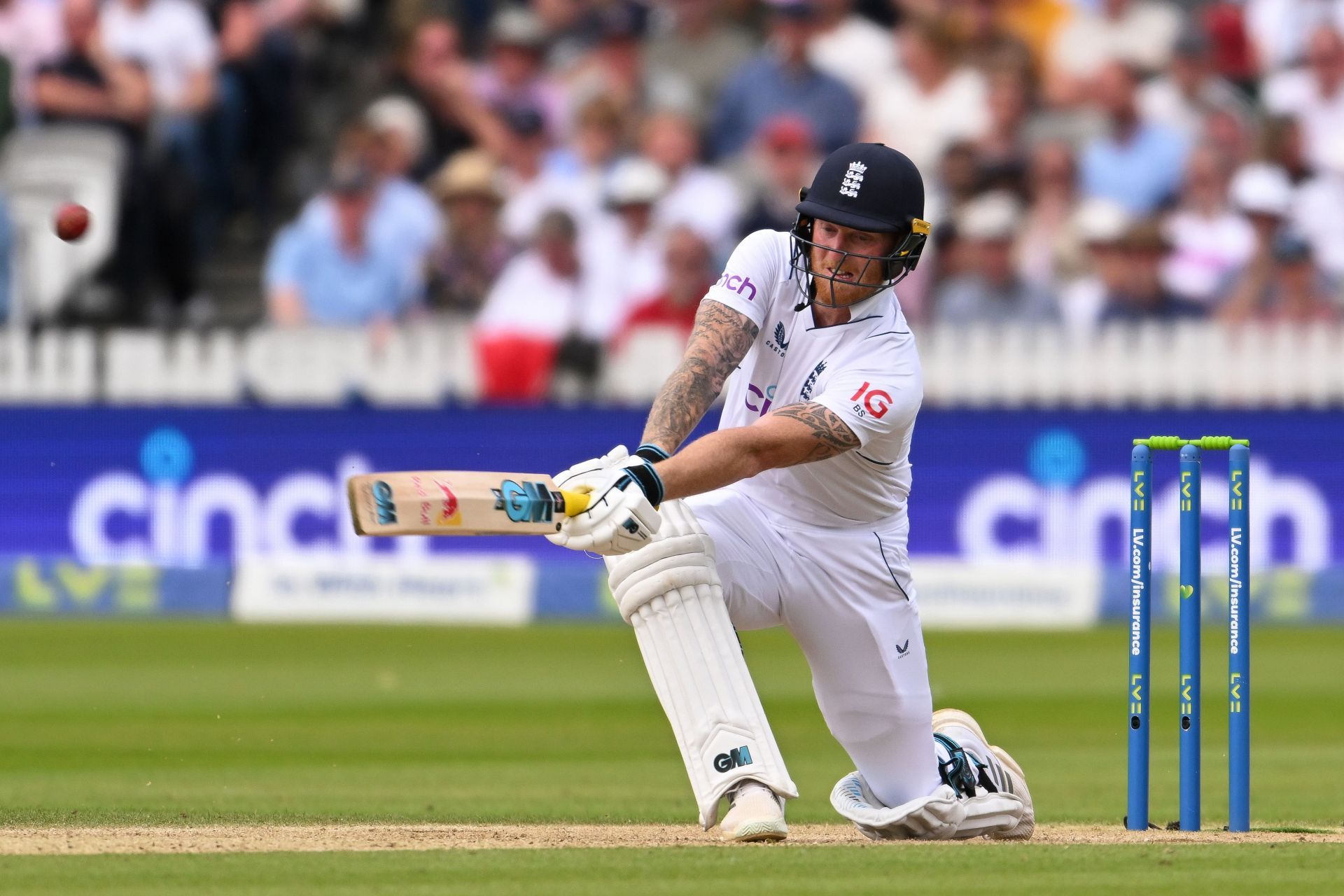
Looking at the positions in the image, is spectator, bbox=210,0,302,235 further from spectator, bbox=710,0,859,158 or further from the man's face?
the man's face

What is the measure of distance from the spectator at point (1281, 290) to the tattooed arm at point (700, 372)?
260 inches

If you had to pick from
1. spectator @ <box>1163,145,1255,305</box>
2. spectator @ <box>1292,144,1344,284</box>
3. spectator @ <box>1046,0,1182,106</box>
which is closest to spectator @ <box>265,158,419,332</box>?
spectator @ <box>1046,0,1182,106</box>

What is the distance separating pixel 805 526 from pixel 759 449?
1.73 feet

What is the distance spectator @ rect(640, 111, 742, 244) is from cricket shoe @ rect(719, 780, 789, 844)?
6.63 metres

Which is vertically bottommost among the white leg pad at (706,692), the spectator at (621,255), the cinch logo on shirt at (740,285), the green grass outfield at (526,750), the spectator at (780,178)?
the green grass outfield at (526,750)

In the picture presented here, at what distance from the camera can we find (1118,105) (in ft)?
37.6

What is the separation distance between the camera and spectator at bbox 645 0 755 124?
39.9 feet

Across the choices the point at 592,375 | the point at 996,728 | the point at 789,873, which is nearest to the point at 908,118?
the point at 592,375

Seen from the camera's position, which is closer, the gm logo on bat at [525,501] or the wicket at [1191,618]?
the gm logo on bat at [525,501]

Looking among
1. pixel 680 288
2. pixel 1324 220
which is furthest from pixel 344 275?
pixel 1324 220

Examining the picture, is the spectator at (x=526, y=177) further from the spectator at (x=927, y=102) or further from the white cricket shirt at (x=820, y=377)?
the white cricket shirt at (x=820, y=377)

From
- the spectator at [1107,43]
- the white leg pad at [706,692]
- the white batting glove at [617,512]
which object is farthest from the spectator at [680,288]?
the white batting glove at [617,512]

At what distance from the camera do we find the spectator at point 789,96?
11.6 meters

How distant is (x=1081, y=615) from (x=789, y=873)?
664 cm
